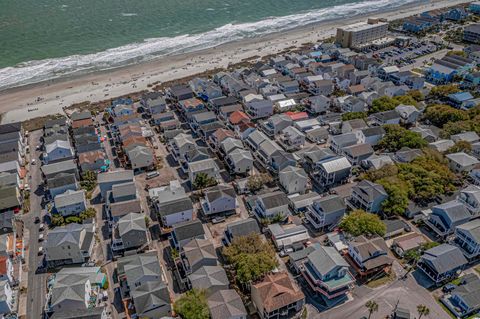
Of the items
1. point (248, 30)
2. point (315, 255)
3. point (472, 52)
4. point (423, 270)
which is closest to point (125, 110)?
point (315, 255)

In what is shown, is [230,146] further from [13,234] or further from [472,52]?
[472,52]

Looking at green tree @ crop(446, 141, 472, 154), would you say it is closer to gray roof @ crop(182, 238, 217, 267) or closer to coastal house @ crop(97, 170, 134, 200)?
gray roof @ crop(182, 238, 217, 267)

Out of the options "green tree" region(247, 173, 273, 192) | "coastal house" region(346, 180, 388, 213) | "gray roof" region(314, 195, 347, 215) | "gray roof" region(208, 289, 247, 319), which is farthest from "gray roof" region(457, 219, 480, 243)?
"gray roof" region(208, 289, 247, 319)

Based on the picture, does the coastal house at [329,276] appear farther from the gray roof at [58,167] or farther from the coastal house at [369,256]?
the gray roof at [58,167]

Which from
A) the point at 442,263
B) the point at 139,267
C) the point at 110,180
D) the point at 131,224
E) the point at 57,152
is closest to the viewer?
the point at 139,267

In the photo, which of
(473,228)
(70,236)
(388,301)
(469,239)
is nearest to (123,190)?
(70,236)

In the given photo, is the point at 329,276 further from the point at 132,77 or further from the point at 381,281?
the point at 132,77

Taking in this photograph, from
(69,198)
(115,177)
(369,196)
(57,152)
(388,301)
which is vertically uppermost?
(57,152)
